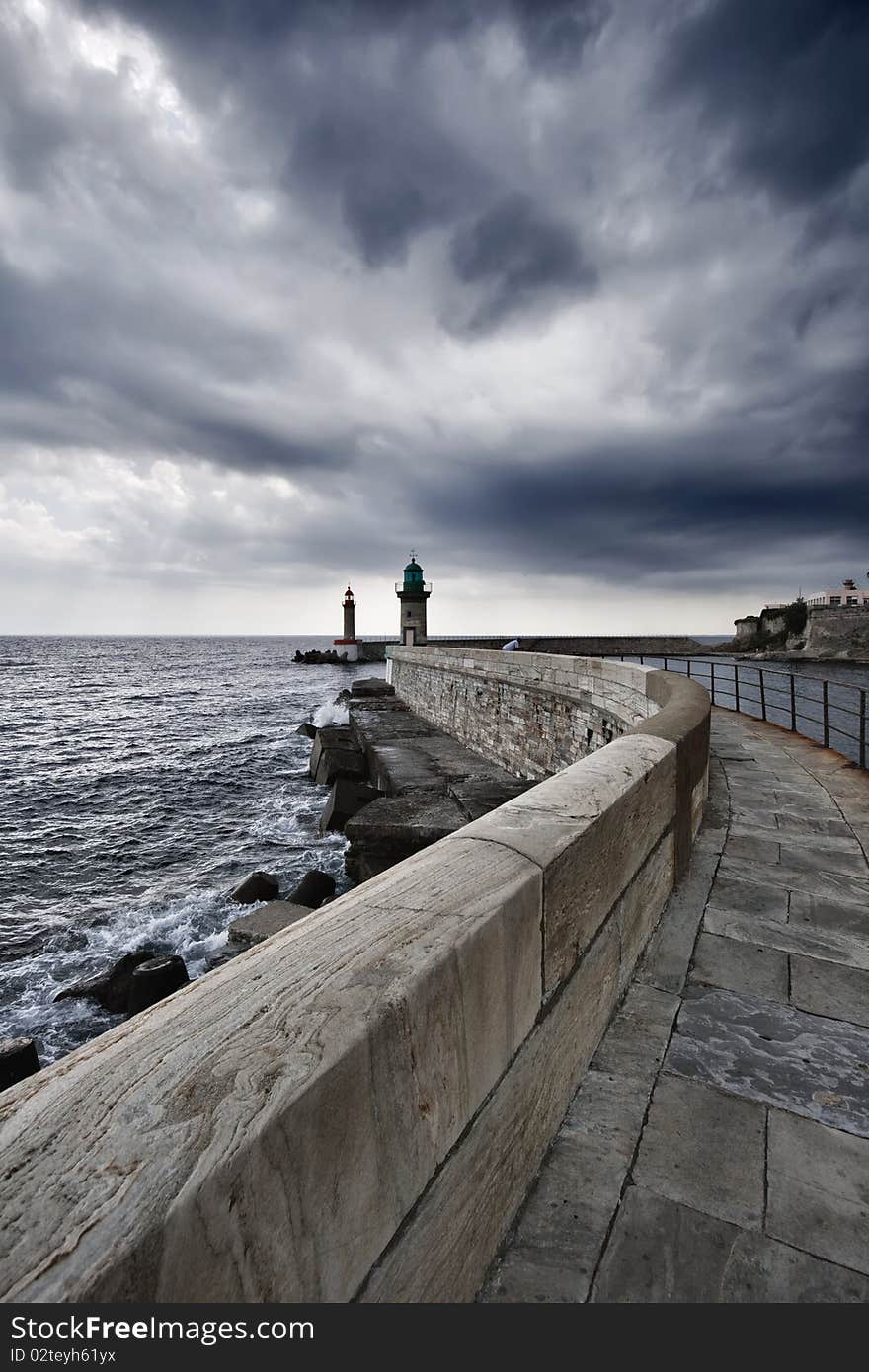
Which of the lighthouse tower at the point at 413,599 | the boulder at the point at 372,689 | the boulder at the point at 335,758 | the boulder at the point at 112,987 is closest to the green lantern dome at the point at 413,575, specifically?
the lighthouse tower at the point at 413,599

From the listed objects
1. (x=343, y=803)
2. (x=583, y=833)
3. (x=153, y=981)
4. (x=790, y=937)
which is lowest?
(x=153, y=981)

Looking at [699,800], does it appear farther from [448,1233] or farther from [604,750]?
[448,1233]

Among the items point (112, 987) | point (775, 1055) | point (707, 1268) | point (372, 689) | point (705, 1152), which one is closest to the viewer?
point (707, 1268)

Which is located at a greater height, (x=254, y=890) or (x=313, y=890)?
(x=313, y=890)

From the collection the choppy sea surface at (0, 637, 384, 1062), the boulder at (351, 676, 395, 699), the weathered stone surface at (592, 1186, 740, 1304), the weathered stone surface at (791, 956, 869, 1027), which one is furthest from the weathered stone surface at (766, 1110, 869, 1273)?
the boulder at (351, 676, 395, 699)

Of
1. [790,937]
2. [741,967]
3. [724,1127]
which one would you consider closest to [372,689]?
[790,937]

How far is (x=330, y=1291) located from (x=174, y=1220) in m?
0.44

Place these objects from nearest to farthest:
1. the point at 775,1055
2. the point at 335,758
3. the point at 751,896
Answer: the point at 775,1055 < the point at 751,896 < the point at 335,758

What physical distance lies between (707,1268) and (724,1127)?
1.72ft

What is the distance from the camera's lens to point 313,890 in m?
9.12

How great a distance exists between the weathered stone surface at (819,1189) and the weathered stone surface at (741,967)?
753mm

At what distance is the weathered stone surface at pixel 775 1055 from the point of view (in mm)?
2062

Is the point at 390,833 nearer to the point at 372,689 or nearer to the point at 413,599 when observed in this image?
the point at 372,689

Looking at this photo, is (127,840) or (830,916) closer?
(830,916)
